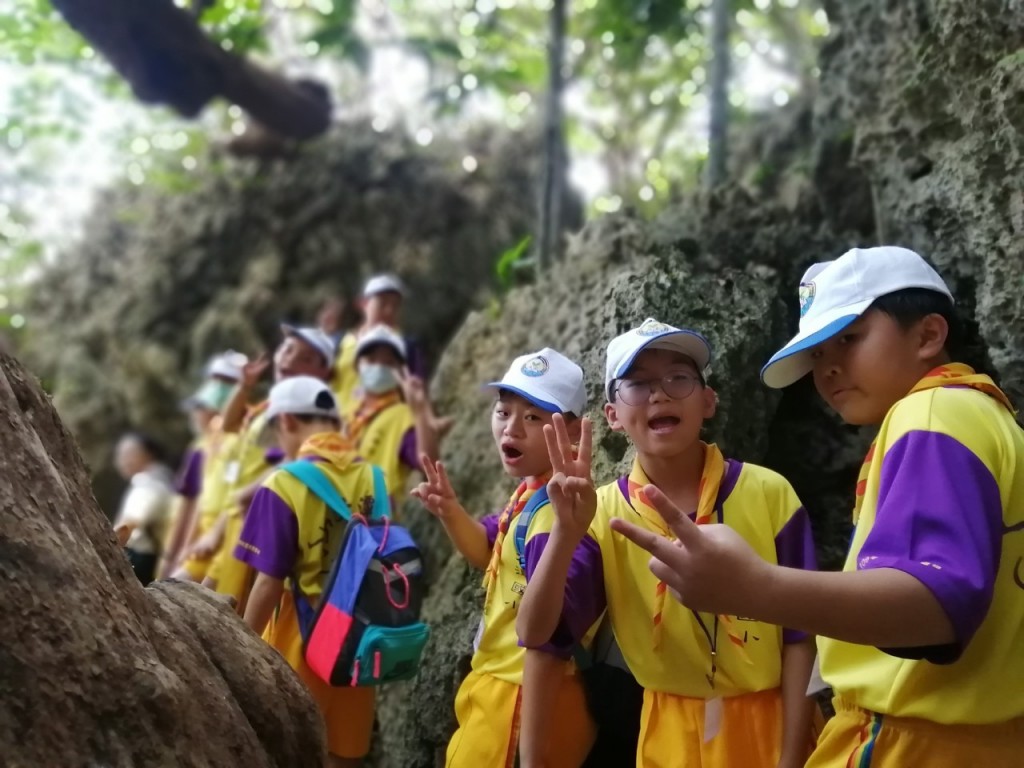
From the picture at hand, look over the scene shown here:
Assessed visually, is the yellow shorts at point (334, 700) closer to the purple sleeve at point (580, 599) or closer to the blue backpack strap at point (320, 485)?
the blue backpack strap at point (320, 485)

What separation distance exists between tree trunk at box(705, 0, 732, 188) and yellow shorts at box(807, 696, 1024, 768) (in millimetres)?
5184

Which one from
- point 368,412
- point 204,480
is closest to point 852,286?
point 368,412

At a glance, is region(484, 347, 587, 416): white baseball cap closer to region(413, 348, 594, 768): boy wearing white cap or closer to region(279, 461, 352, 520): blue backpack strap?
region(413, 348, 594, 768): boy wearing white cap

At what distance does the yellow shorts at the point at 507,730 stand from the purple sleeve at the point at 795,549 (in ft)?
2.65

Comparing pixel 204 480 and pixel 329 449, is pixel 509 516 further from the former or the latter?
pixel 204 480

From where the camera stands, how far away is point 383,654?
3.29 metres

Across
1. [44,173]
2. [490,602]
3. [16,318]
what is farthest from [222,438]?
[44,173]

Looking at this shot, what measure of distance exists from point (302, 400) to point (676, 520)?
3.08 meters

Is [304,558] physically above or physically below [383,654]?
above

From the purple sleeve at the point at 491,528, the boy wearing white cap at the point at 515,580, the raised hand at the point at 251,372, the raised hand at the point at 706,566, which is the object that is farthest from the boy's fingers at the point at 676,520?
the raised hand at the point at 251,372

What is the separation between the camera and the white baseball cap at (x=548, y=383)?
3.03m

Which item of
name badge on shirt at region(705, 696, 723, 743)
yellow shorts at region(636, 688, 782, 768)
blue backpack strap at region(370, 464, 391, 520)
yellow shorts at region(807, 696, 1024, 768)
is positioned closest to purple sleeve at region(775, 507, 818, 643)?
yellow shorts at region(636, 688, 782, 768)

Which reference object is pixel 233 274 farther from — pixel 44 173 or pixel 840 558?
pixel 840 558

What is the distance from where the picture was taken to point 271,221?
11016mm
